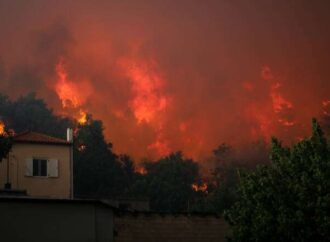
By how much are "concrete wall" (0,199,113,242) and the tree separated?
266 inches

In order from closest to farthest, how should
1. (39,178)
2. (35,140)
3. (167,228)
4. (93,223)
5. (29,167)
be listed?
(93,223), (167,228), (39,178), (29,167), (35,140)

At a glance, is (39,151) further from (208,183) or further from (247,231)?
(208,183)

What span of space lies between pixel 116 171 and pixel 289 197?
60.4 m

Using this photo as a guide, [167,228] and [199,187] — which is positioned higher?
[199,187]

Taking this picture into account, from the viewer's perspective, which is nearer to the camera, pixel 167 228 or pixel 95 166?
pixel 167 228

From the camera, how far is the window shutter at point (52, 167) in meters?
56.6

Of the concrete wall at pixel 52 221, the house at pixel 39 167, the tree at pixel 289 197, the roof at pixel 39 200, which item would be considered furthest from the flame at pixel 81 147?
the tree at pixel 289 197

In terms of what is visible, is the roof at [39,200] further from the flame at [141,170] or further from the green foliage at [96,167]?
the flame at [141,170]

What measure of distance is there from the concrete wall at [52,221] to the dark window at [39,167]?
2303cm

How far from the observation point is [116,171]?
298ft

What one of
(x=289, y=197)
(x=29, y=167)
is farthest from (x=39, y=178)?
(x=289, y=197)

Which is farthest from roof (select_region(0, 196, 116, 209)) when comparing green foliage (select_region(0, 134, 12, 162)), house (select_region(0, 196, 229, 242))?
green foliage (select_region(0, 134, 12, 162))

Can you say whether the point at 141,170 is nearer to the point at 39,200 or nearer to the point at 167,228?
the point at 167,228

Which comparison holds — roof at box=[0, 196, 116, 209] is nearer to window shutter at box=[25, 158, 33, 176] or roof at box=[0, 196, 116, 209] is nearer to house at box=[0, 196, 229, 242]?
house at box=[0, 196, 229, 242]
